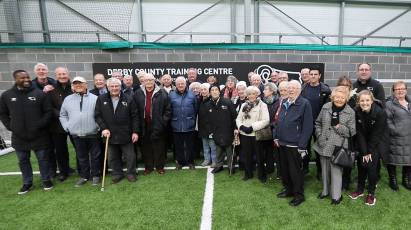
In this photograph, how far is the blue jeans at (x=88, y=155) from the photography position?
4.46 metres

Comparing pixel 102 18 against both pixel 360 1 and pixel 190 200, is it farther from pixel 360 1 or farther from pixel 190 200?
pixel 360 1

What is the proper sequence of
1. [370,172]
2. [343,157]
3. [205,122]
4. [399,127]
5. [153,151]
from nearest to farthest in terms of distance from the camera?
[343,157] < [370,172] < [399,127] < [205,122] < [153,151]

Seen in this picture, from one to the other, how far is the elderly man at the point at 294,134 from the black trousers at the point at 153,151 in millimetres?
2092

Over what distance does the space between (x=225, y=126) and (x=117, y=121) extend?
1.72 meters

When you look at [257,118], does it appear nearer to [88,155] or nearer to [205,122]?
[205,122]

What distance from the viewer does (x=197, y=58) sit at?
7480 mm

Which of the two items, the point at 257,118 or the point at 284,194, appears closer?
the point at 284,194

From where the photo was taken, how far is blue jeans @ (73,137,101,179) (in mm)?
4465

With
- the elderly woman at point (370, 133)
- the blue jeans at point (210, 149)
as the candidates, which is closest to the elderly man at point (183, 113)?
the blue jeans at point (210, 149)

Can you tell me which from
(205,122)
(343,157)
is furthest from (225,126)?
(343,157)

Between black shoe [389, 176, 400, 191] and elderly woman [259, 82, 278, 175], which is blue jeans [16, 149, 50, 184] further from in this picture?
black shoe [389, 176, 400, 191]

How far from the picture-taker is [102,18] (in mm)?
8539

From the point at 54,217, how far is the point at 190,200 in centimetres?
172

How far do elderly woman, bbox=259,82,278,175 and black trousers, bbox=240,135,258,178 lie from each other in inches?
5.8
